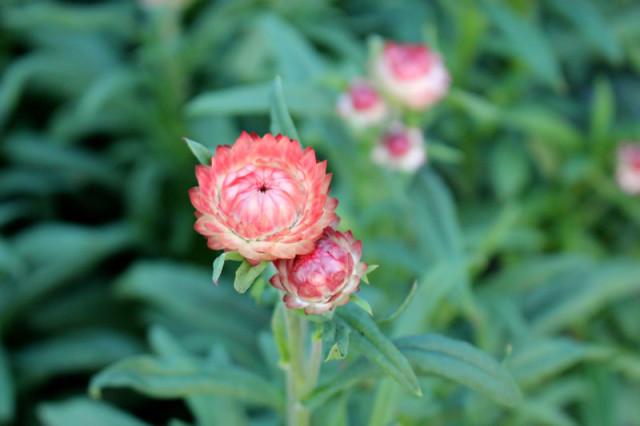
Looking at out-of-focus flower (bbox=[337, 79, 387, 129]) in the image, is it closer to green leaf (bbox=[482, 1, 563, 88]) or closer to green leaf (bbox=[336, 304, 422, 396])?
green leaf (bbox=[482, 1, 563, 88])

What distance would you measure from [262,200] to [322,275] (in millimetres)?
98

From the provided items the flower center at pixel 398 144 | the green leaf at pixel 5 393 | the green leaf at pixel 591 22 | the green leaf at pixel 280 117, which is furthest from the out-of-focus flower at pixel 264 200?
the green leaf at pixel 591 22

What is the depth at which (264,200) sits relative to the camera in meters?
0.55

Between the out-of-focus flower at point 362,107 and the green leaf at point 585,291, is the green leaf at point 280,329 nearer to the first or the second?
the out-of-focus flower at point 362,107

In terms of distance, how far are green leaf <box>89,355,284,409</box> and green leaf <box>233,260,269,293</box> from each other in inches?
11.3

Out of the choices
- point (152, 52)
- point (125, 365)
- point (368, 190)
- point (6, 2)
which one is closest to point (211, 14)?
point (152, 52)

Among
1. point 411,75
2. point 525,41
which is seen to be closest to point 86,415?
point 411,75

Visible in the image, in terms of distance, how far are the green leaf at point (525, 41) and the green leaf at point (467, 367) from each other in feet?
3.80

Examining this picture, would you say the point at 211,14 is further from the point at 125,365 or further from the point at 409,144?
the point at 125,365

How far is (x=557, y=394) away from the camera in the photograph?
1462 mm

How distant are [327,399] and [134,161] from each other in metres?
1.29

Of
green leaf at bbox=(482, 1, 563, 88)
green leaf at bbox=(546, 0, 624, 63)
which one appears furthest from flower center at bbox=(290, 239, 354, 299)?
green leaf at bbox=(546, 0, 624, 63)

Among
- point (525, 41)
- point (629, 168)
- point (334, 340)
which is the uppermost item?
A: point (525, 41)

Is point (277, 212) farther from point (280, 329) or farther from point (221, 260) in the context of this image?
point (280, 329)
